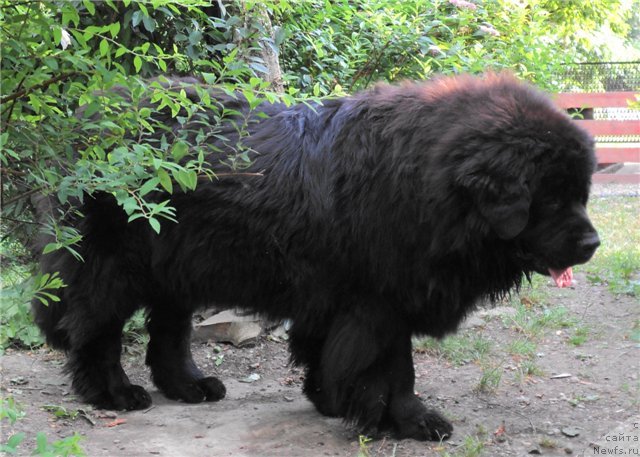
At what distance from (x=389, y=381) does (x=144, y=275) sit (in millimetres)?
1422

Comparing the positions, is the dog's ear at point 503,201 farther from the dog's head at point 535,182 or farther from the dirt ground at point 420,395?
the dirt ground at point 420,395

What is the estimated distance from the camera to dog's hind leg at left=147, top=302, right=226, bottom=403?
4.66 metres

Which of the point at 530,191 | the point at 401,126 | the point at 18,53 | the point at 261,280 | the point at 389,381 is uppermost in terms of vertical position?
the point at 18,53

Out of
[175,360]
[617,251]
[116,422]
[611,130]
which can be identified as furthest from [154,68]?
[611,130]

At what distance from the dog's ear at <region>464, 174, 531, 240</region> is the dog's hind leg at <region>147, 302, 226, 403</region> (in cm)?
199

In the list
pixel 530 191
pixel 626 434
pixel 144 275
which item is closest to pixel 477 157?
pixel 530 191

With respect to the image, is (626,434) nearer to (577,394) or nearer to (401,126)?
(577,394)

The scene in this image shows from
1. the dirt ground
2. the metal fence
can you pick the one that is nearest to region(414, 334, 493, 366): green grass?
the dirt ground

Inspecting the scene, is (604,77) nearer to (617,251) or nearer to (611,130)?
(611,130)

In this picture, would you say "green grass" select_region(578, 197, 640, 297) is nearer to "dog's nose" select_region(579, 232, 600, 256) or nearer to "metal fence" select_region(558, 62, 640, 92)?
"dog's nose" select_region(579, 232, 600, 256)

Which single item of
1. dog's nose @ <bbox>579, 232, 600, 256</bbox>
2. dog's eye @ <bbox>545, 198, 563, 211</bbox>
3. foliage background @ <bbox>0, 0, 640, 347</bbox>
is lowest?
dog's nose @ <bbox>579, 232, 600, 256</bbox>

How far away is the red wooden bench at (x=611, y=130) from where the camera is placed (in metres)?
13.4

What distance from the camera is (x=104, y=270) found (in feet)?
13.8

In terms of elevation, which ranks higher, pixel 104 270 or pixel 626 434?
pixel 104 270
